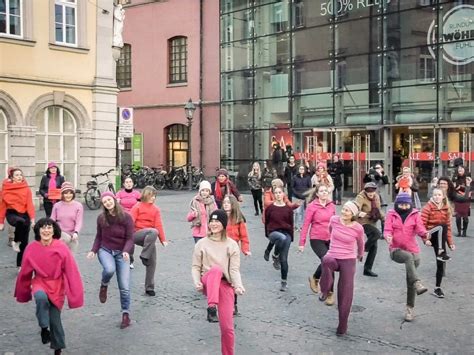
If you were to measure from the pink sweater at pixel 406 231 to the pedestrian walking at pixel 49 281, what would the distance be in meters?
4.17

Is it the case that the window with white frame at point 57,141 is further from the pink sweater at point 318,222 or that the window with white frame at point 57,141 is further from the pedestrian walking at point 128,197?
the pink sweater at point 318,222

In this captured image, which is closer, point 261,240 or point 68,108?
point 261,240

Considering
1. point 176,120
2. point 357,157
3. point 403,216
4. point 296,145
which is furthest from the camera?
point 176,120

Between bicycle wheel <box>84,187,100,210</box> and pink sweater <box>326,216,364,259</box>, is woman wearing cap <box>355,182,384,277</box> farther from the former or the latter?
bicycle wheel <box>84,187,100,210</box>

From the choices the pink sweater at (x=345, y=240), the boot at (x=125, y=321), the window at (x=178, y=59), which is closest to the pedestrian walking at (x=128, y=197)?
the boot at (x=125, y=321)

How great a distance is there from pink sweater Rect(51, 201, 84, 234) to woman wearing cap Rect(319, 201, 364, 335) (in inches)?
155

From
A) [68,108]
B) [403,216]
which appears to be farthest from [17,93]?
[403,216]

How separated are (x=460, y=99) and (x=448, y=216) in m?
14.5

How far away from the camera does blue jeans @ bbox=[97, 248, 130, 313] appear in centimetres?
801

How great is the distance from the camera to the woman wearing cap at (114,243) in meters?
8.06

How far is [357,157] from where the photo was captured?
26.1m

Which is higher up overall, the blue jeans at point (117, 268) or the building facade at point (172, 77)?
the building facade at point (172, 77)

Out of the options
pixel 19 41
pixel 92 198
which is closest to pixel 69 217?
pixel 92 198

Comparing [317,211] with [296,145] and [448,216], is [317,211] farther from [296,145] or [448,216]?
[296,145]
